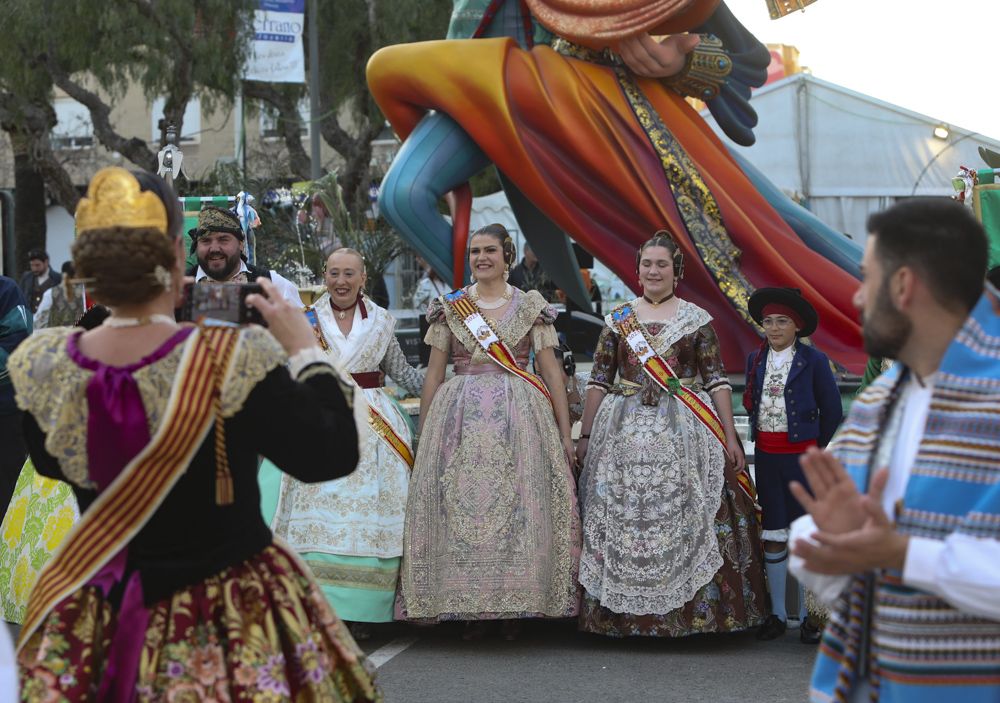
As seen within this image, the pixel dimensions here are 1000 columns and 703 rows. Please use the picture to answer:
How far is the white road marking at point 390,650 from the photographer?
611 centimetres

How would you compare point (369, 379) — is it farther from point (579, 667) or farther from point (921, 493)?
point (921, 493)

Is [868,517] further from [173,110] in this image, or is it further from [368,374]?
[173,110]

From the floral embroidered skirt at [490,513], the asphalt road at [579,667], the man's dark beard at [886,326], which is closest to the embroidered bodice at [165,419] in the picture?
the man's dark beard at [886,326]

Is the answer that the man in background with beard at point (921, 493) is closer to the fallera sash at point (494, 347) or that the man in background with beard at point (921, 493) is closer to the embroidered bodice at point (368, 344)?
the fallera sash at point (494, 347)

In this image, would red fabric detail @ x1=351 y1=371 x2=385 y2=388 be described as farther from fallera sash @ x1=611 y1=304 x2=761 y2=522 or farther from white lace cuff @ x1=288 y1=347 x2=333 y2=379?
white lace cuff @ x1=288 y1=347 x2=333 y2=379

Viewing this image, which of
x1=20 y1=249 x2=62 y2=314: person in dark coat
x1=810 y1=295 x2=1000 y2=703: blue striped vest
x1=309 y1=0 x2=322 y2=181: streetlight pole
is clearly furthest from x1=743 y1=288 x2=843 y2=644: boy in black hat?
x1=309 y1=0 x2=322 y2=181: streetlight pole

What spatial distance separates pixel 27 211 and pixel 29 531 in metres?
19.0

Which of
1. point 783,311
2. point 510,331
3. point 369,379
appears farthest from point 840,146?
point 369,379

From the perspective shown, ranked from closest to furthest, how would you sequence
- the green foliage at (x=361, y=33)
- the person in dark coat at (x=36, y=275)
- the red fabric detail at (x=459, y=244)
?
the red fabric detail at (x=459, y=244) → the person in dark coat at (x=36, y=275) → the green foliage at (x=361, y=33)

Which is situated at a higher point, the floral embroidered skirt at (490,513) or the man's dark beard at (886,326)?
the man's dark beard at (886,326)

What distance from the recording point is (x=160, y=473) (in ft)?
8.78

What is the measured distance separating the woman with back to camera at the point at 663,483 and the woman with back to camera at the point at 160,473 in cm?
355

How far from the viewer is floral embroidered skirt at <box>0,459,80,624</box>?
6.13 m

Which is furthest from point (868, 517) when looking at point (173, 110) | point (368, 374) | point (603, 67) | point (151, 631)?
point (173, 110)
